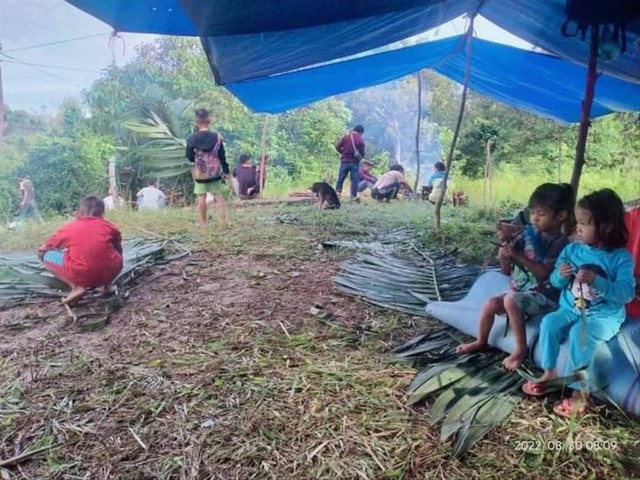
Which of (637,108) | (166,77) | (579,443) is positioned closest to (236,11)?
(579,443)

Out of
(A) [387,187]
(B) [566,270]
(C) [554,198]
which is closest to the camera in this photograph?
(B) [566,270]

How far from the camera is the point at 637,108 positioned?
15.0ft

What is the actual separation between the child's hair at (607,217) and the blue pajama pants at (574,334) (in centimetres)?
24

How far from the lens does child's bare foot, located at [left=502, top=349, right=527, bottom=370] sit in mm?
1698

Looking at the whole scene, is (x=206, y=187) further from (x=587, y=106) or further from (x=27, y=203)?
(x=27, y=203)

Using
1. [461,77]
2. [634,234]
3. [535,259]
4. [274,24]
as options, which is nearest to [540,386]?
[535,259]

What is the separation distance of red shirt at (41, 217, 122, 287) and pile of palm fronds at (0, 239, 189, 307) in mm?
213

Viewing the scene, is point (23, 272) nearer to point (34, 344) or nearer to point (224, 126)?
point (34, 344)

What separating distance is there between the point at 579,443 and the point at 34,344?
229 cm

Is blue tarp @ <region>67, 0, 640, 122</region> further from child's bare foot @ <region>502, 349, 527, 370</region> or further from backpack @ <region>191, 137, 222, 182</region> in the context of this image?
child's bare foot @ <region>502, 349, 527, 370</region>

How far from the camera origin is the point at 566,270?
5.16 ft

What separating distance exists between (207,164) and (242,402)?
349 centimetres

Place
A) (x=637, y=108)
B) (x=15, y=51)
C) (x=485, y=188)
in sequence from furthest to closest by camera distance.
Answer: (x=485, y=188)
(x=15, y=51)
(x=637, y=108)

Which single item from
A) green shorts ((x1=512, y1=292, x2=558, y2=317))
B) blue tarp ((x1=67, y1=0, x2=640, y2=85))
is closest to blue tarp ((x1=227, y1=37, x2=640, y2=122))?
blue tarp ((x1=67, y1=0, x2=640, y2=85))
